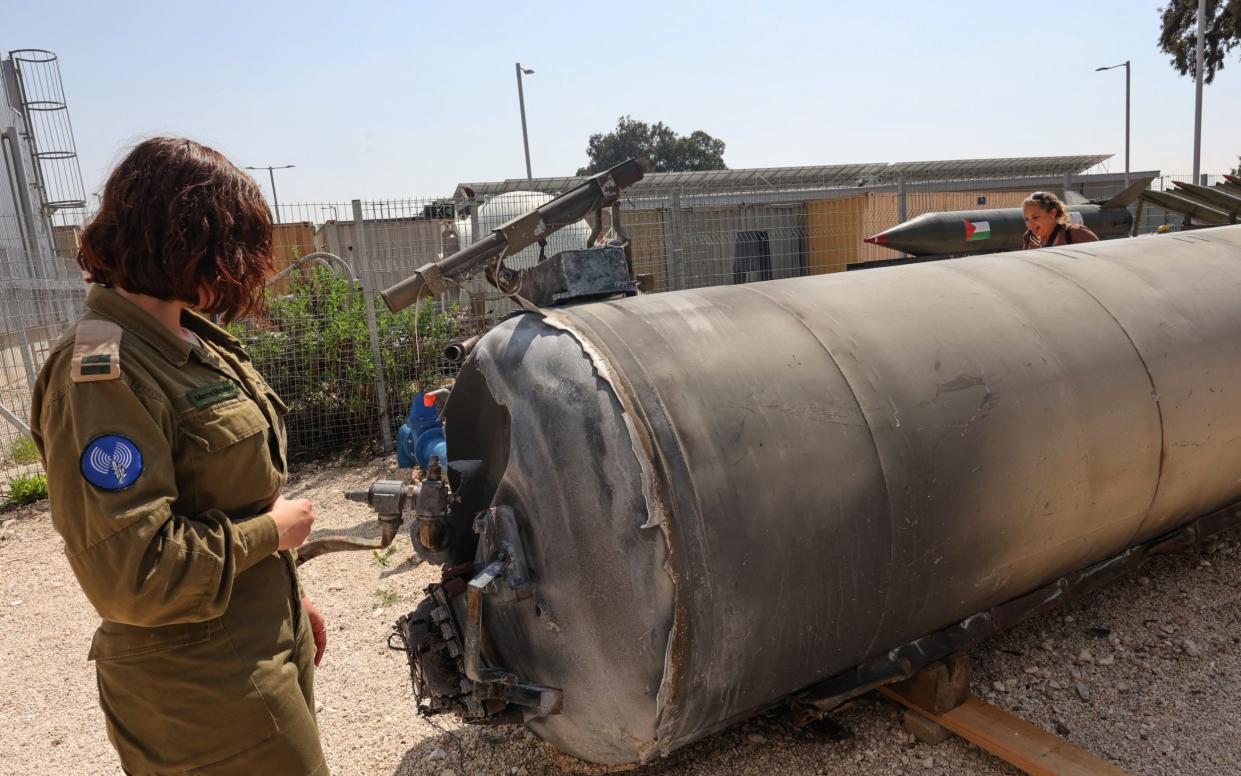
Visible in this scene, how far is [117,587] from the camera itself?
129 centimetres

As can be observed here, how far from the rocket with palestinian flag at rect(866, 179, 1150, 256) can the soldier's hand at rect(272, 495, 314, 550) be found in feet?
20.8

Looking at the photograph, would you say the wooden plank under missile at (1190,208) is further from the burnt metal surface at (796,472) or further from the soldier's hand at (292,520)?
the soldier's hand at (292,520)

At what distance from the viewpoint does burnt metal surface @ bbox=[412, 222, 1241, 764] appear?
1815 millimetres

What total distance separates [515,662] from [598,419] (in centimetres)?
74

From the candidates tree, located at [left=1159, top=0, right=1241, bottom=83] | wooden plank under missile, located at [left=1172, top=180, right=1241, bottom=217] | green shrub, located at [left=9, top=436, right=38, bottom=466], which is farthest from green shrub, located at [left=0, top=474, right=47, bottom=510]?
tree, located at [left=1159, top=0, right=1241, bottom=83]

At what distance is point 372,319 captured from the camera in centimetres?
661

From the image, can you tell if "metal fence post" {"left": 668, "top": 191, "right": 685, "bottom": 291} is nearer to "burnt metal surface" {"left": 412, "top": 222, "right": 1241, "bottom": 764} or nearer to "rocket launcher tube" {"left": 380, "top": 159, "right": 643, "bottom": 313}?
"rocket launcher tube" {"left": 380, "top": 159, "right": 643, "bottom": 313}

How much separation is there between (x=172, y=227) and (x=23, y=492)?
5.82m

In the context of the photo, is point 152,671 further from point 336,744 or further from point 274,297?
point 274,297

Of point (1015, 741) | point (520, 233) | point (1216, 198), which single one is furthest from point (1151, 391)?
point (1216, 198)

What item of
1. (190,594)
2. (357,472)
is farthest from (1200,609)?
(357,472)

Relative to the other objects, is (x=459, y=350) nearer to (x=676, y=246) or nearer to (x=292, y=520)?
(x=292, y=520)

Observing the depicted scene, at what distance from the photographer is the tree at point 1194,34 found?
2408cm

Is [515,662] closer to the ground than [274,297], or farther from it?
closer to the ground
